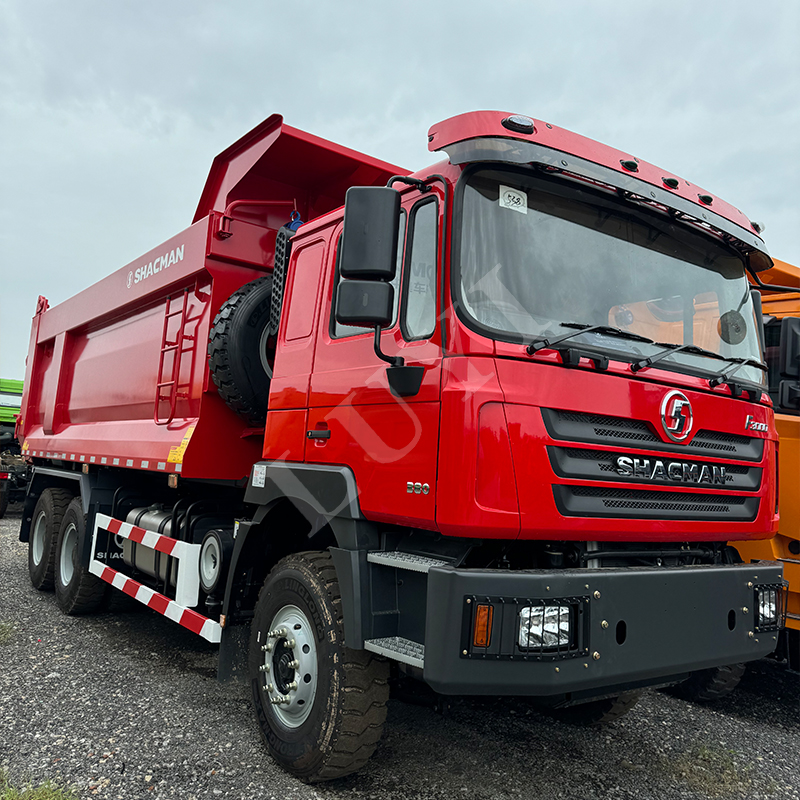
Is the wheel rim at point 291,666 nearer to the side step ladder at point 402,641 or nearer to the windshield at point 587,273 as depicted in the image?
the side step ladder at point 402,641

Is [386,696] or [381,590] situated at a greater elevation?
[381,590]

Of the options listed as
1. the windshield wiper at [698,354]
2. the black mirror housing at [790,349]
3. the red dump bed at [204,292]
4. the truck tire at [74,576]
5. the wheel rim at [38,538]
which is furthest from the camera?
the wheel rim at [38,538]

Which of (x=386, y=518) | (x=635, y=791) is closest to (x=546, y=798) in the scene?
(x=635, y=791)

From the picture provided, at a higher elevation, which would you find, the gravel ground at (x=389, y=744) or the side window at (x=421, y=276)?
the side window at (x=421, y=276)

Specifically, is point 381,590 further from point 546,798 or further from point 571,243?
point 571,243

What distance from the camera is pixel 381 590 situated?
2945 mm

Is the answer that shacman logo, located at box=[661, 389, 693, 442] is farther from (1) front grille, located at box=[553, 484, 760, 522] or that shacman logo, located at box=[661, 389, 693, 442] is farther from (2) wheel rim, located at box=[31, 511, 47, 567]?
(2) wheel rim, located at box=[31, 511, 47, 567]

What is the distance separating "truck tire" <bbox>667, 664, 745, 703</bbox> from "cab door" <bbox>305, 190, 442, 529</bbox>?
2.33 meters

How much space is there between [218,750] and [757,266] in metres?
3.65

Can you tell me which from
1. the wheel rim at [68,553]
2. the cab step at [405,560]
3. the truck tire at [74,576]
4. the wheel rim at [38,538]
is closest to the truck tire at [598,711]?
the cab step at [405,560]

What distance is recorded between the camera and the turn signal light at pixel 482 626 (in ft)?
8.09

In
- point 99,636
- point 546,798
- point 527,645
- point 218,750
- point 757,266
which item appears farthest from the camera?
point 99,636

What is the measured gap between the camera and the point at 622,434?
2.82m

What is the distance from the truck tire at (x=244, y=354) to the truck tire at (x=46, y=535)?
358 cm
